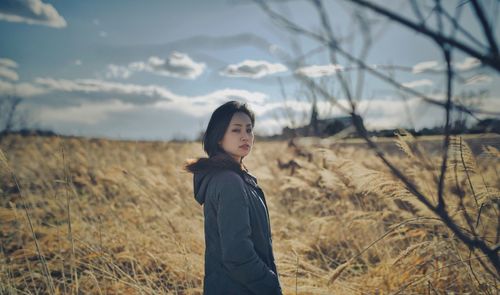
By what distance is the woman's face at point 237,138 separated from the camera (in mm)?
1880

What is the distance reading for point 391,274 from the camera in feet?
8.33

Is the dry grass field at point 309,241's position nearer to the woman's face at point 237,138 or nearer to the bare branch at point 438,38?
the bare branch at point 438,38

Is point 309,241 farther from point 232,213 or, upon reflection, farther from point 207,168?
point 232,213

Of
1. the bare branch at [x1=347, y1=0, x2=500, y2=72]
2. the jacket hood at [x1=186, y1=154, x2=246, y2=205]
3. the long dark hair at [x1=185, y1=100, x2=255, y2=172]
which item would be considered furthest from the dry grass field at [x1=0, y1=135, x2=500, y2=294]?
the long dark hair at [x1=185, y1=100, x2=255, y2=172]

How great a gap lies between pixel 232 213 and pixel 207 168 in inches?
13.9

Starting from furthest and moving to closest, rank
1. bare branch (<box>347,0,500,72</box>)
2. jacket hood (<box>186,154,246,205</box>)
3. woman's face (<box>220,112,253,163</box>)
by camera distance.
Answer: woman's face (<box>220,112,253,163</box>)
jacket hood (<box>186,154,246,205</box>)
bare branch (<box>347,0,500,72</box>)

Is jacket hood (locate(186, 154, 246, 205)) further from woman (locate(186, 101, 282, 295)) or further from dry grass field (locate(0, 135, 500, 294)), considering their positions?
dry grass field (locate(0, 135, 500, 294))

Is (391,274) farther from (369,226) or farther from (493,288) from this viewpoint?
(369,226)

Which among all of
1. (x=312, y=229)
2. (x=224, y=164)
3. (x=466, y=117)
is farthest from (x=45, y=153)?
(x=466, y=117)

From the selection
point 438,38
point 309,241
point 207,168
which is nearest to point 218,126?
point 207,168

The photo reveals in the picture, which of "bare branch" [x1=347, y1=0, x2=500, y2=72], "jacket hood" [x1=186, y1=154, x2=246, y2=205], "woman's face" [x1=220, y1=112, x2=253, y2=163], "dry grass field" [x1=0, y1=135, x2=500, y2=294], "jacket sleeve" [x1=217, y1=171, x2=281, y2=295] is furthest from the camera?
"dry grass field" [x1=0, y1=135, x2=500, y2=294]

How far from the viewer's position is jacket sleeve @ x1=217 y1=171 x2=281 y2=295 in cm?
150

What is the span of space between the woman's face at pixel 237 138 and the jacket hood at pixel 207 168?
0.26 ft

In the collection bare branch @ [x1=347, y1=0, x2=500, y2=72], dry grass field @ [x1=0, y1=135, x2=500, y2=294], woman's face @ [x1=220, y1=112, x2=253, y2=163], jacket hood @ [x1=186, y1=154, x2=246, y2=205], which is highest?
bare branch @ [x1=347, y1=0, x2=500, y2=72]
